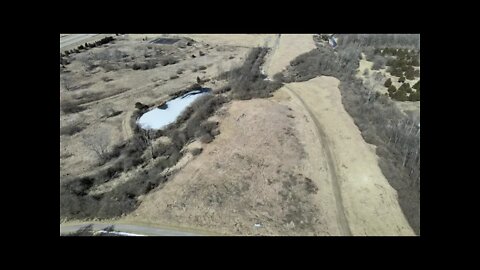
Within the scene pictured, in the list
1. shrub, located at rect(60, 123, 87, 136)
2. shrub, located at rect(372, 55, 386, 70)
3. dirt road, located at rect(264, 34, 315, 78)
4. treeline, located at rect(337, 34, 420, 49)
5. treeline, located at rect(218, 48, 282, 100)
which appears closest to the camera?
Answer: shrub, located at rect(60, 123, 87, 136)

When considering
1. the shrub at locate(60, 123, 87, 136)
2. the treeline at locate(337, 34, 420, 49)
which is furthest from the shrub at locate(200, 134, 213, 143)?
the treeline at locate(337, 34, 420, 49)

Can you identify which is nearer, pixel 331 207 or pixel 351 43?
pixel 331 207

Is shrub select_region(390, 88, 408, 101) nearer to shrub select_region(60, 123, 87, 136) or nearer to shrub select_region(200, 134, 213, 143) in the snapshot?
shrub select_region(200, 134, 213, 143)

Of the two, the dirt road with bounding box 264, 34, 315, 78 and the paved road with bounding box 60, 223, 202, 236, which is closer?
the paved road with bounding box 60, 223, 202, 236

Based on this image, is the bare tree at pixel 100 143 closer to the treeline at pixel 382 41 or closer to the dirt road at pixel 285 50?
the dirt road at pixel 285 50

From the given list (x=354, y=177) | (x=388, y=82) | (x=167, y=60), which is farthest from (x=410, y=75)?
(x=167, y=60)

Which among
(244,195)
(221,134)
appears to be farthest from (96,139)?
(244,195)

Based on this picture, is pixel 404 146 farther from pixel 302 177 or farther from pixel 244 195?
pixel 244 195
